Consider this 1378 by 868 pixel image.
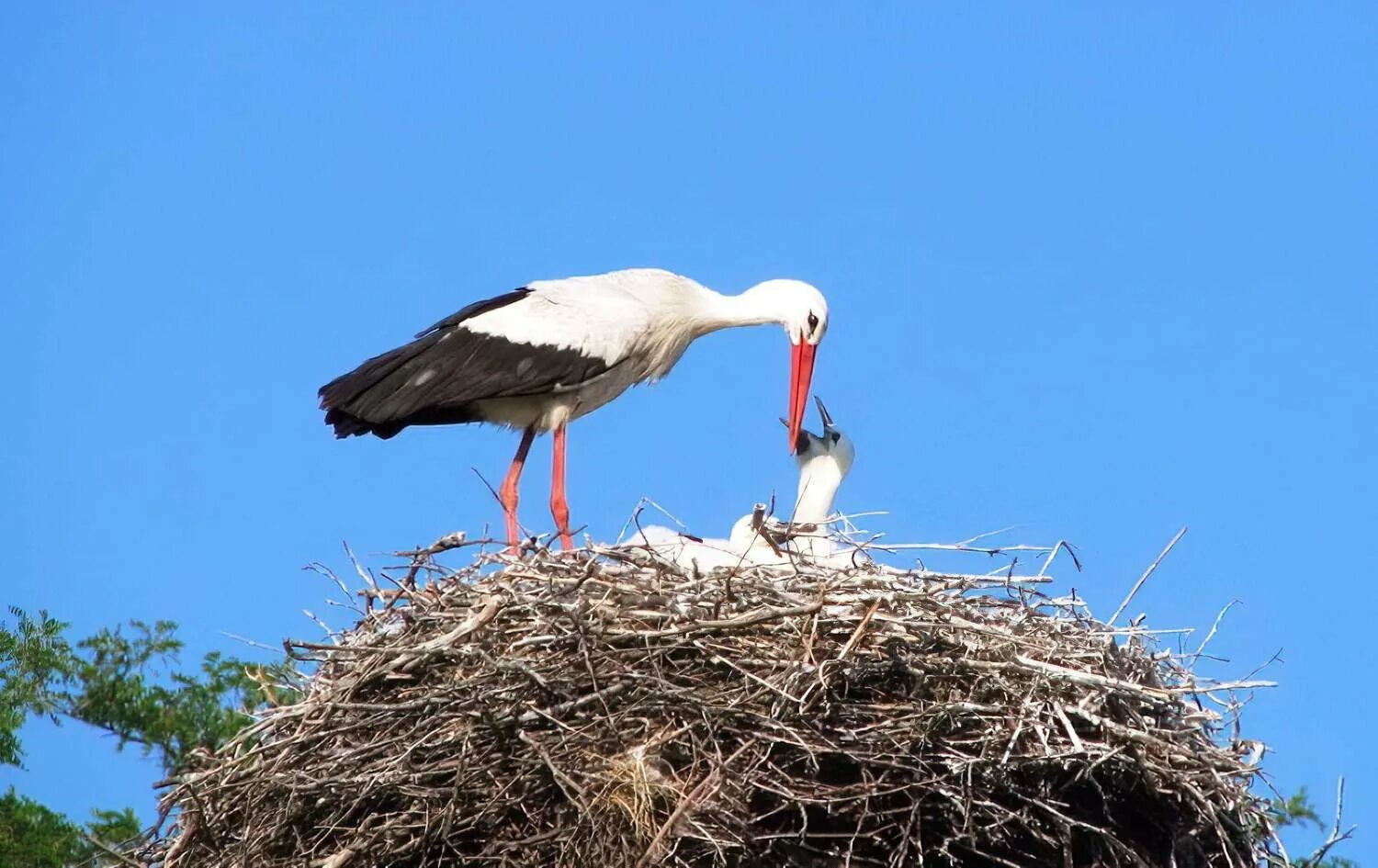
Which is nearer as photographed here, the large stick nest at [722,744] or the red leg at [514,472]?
the large stick nest at [722,744]

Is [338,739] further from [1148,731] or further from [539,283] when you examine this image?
[539,283]

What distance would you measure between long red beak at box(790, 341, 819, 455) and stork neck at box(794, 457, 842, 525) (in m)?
0.35

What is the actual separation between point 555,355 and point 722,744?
2952mm

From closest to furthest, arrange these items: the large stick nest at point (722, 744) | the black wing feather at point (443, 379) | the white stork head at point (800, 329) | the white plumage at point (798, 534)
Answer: the large stick nest at point (722, 744), the white plumage at point (798, 534), the black wing feather at point (443, 379), the white stork head at point (800, 329)

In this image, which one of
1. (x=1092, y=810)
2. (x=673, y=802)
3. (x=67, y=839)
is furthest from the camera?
(x=67, y=839)

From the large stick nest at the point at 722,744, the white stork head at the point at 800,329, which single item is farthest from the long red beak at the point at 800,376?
the large stick nest at the point at 722,744

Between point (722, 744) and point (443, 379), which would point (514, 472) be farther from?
point (722, 744)

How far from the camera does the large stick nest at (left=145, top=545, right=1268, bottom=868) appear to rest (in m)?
5.73

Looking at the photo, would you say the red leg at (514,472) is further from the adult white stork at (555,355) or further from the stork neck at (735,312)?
the stork neck at (735,312)

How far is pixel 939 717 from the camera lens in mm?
5734

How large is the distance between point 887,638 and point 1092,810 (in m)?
0.86

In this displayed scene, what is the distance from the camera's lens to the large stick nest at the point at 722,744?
5.73 m

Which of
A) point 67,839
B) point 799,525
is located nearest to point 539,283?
point 799,525

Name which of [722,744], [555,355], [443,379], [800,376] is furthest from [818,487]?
[722,744]
